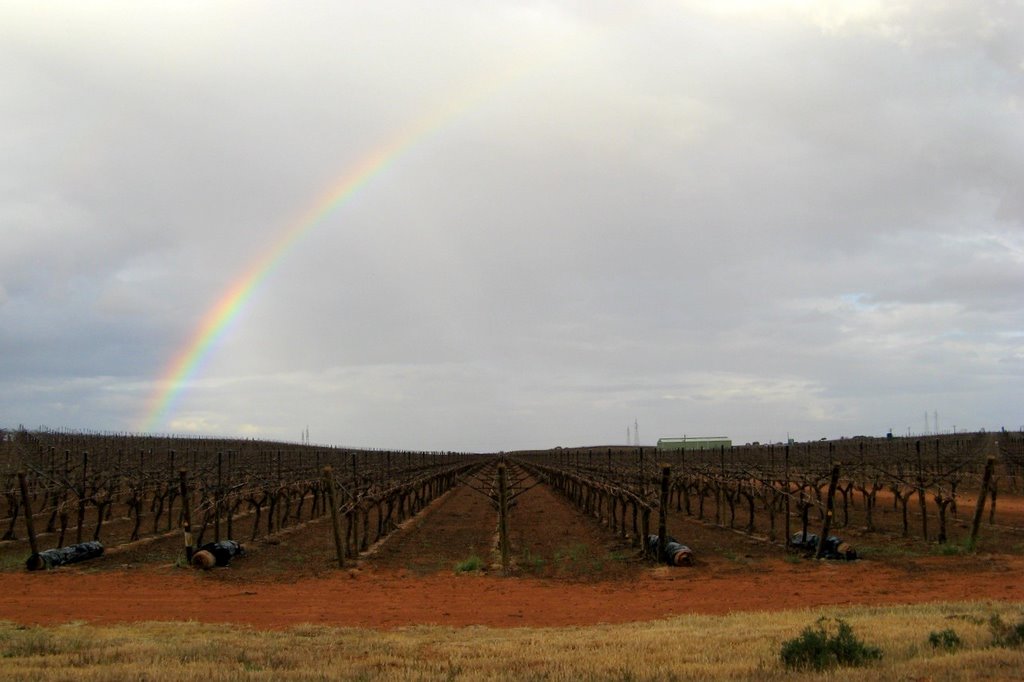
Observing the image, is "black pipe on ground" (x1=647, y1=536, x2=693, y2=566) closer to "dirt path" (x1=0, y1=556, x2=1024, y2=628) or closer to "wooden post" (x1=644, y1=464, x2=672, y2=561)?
"wooden post" (x1=644, y1=464, x2=672, y2=561)

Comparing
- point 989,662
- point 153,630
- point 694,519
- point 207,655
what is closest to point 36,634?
point 153,630

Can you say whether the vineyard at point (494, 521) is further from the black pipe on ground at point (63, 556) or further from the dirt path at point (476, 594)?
the dirt path at point (476, 594)

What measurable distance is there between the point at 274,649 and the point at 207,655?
100cm

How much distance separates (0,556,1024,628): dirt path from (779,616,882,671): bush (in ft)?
21.1

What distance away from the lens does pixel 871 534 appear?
2994cm

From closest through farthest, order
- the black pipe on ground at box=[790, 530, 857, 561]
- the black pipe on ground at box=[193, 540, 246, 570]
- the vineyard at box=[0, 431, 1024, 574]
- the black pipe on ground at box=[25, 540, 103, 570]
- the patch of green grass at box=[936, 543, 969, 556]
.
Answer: the black pipe on ground at box=[25, 540, 103, 570] → the black pipe on ground at box=[193, 540, 246, 570] → the black pipe on ground at box=[790, 530, 857, 561] → the patch of green grass at box=[936, 543, 969, 556] → the vineyard at box=[0, 431, 1024, 574]

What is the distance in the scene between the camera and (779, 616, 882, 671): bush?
842 cm

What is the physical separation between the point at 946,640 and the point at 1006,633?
37.9 inches

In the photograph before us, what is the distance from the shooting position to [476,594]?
18469 millimetres

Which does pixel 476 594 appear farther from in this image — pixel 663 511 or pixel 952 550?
pixel 952 550

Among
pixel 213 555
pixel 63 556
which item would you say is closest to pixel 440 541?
pixel 213 555

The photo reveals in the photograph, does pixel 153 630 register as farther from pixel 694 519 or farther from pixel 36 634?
pixel 694 519

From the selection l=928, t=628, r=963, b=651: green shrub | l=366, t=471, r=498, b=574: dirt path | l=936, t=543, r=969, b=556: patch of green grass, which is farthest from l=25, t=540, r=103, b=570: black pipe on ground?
l=936, t=543, r=969, b=556: patch of green grass

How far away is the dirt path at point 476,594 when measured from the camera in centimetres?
1555
